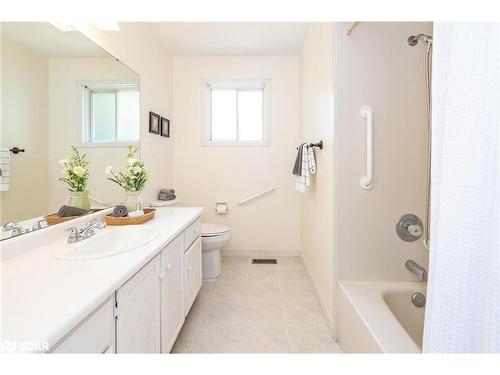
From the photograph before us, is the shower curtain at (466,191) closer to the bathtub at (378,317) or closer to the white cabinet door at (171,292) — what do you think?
the bathtub at (378,317)

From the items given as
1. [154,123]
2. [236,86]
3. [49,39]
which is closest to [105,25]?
[49,39]

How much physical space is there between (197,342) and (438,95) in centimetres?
175

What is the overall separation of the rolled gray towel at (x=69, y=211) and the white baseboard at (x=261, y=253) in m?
1.87

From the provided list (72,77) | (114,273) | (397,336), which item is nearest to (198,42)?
(72,77)

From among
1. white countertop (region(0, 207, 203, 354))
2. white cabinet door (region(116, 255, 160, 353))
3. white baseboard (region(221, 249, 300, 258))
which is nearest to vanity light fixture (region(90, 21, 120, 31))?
white countertop (region(0, 207, 203, 354))

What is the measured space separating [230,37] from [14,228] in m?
2.46

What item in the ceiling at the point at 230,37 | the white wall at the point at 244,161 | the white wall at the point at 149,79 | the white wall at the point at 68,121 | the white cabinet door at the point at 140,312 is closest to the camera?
the white cabinet door at the point at 140,312

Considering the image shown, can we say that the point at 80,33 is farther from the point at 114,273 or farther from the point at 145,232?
the point at 114,273

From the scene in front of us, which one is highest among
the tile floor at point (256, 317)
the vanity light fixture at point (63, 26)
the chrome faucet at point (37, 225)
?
the vanity light fixture at point (63, 26)

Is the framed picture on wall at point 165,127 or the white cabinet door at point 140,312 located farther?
the framed picture on wall at point 165,127

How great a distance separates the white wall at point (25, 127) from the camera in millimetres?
1022

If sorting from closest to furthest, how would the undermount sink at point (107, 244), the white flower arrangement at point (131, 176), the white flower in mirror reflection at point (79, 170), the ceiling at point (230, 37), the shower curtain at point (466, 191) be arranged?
the shower curtain at point (466, 191) → the undermount sink at point (107, 244) → the white flower in mirror reflection at point (79, 170) → the white flower arrangement at point (131, 176) → the ceiling at point (230, 37)

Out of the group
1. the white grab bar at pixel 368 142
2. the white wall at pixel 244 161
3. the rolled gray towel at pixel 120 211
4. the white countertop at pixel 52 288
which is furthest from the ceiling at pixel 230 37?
the white countertop at pixel 52 288

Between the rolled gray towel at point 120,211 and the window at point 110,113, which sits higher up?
the window at point 110,113
